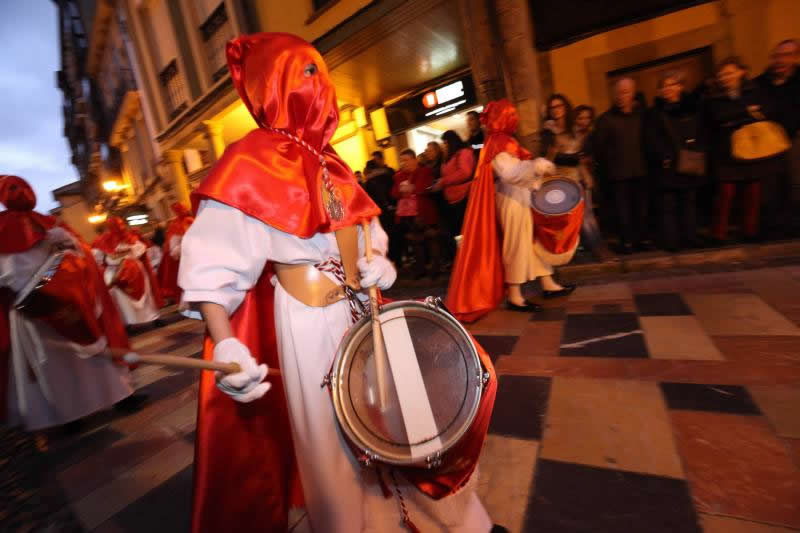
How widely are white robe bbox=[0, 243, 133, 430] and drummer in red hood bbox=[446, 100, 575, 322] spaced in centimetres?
331

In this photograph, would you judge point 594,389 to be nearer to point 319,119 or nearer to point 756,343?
point 756,343

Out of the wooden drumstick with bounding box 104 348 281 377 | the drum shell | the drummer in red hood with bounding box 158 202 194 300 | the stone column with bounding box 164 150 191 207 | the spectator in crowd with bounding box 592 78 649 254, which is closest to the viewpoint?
the wooden drumstick with bounding box 104 348 281 377

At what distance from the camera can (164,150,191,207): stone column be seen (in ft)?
40.5

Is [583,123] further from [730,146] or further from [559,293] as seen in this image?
[559,293]

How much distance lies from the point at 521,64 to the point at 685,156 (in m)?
2.42

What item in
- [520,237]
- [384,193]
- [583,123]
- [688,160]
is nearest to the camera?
[520,237]

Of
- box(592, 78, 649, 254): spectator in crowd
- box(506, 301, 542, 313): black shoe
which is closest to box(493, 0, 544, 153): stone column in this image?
box(592, 78, 649, 254): spectator in crowd

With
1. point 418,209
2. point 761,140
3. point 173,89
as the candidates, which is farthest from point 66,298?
point 173,89

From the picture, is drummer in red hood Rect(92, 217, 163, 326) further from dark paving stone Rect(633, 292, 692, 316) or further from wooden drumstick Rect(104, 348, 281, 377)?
dark paving stone Rect(633, 292, 692, 316)

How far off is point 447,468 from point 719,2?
715cm

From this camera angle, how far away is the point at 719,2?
16.9ft

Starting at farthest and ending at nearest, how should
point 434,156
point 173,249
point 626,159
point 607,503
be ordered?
point 173,249, point 434,156, point 626,159, point 607,503

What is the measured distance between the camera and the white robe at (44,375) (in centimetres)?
308

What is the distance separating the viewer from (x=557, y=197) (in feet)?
11.2
